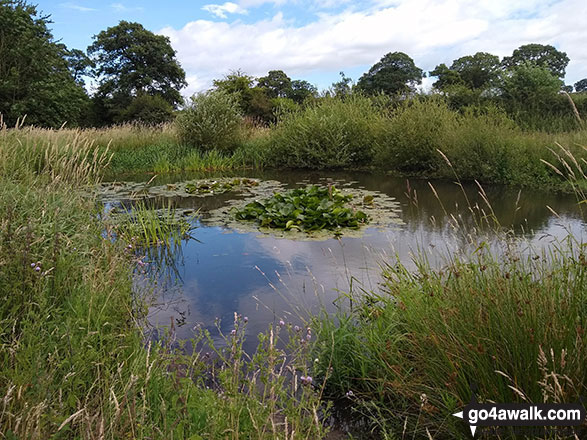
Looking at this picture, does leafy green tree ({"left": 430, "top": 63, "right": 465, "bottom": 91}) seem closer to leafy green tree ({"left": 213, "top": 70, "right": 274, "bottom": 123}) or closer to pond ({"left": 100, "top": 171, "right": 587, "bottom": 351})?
leafy green tree ({"left": 213, "top": 70, "right": 274, "bottom": 123})

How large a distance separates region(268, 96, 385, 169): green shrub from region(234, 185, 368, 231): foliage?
660 cm

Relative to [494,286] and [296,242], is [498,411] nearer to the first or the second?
[494,286]

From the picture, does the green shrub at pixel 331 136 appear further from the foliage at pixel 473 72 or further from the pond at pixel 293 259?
the foliage at pixel 473 72

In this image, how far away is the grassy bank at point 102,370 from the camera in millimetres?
1583

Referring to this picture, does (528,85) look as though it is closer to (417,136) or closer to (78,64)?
(417,136)

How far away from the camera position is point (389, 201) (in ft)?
27.7

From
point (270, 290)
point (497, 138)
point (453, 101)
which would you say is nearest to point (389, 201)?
point (497, 138)

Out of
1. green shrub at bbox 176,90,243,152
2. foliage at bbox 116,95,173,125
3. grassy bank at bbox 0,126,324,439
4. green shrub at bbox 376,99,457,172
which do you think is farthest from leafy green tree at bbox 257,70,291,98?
grassy bank at bbox 0,126,324,439

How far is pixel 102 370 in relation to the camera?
2.22 m

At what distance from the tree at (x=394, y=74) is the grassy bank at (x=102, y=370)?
43.9 meters

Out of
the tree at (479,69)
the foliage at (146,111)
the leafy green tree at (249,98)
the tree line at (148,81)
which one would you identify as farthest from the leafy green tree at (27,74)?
the tree at (479,69)

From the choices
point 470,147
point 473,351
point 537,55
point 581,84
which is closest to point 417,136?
point 470,147

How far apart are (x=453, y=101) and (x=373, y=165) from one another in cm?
1295

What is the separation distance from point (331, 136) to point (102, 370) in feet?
40.8
